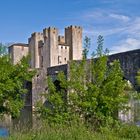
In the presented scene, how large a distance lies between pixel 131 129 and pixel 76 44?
59687 mm

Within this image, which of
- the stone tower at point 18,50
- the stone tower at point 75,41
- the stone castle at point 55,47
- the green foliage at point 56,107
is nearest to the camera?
the green foliage at point 56,107

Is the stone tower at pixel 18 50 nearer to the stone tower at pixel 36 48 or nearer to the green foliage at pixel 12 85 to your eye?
the stone tower at pixel 36 48

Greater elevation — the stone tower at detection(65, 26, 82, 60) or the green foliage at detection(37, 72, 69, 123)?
the stone tower at detection(65, 26, 82, 60)

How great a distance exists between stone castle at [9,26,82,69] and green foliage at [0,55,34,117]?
157 ft

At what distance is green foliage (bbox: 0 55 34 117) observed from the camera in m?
20.4

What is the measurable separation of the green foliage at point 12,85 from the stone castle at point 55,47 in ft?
157

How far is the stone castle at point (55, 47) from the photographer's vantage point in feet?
233

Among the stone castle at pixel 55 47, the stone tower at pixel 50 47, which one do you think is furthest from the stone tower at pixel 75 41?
the stone tower at pixel 50 47

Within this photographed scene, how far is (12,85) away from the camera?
20469 mm

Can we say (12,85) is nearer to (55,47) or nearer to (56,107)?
(56,107)

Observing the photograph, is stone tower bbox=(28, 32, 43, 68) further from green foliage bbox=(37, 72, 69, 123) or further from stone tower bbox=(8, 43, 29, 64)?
green foliage bbox=(37, 72, 69, 123)

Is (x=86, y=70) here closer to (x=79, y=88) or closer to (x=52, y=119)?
(x=79, y=88)

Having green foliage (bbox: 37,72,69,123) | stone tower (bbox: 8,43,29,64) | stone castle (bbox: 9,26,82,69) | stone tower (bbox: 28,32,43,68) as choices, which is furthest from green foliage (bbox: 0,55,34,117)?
stone tower (bbox: 8,43,29,64)

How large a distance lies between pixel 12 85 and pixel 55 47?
51.3 metres
